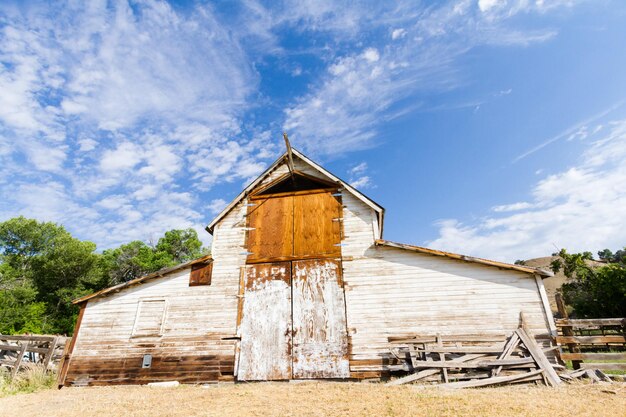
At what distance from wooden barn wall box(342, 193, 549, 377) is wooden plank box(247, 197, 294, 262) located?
2.73 meters

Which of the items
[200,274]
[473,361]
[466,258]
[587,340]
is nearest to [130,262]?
[200,274]

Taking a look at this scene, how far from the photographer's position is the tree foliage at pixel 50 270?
1353 inches

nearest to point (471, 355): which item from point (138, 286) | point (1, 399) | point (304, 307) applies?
point (304, 307)

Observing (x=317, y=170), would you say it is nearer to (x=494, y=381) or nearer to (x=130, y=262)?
(x=494, y=381)

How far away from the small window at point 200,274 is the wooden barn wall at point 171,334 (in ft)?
0.53

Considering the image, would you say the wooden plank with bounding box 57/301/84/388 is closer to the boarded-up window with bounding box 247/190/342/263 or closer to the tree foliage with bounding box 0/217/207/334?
the boarded-up window with bounding box 247/190/342/263

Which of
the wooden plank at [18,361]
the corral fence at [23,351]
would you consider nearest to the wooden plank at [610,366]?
the corral fence at [23,351]

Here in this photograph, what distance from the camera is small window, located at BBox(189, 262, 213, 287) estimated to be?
12609 millimetres

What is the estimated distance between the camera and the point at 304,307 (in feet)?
38.4

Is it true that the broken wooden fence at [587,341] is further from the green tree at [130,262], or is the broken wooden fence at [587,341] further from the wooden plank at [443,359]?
the green tree at [130,262]

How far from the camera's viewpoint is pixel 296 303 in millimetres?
11812

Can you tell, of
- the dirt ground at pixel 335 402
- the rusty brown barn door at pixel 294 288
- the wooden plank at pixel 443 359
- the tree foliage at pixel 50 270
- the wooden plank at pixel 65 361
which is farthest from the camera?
the tree foliage at pixel 50 270

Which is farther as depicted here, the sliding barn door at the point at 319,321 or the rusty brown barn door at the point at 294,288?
the rusty brown barn door at the point at 294,288

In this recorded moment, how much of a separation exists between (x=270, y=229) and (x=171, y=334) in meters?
5.32
